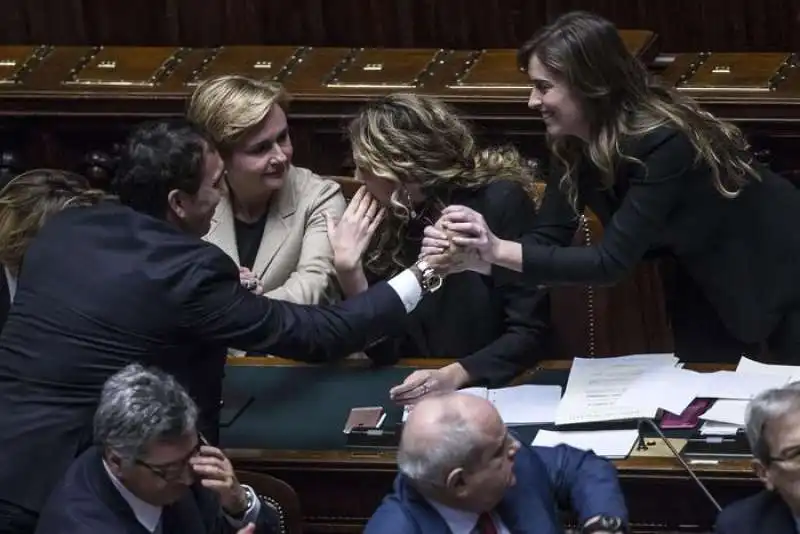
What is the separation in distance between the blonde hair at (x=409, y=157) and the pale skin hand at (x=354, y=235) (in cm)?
7

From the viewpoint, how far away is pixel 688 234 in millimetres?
3531

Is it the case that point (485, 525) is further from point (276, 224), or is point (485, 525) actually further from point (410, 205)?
point (276, 224)

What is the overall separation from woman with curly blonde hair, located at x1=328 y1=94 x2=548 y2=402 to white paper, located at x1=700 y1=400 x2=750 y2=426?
1.64 ft

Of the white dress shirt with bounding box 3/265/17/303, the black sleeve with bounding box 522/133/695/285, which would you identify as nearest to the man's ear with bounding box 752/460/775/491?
the black sleeve with bounding box 522/133/695/285

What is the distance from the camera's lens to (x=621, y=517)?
2.88 metres

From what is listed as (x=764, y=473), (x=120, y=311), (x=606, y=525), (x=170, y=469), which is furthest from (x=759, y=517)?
(x=120, y=311)

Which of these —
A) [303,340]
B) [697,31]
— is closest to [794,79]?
[697,31]

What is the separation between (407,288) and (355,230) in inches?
15.7

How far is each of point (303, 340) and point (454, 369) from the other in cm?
44

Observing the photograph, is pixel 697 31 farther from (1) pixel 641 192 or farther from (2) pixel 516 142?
(1) pixel 641 192

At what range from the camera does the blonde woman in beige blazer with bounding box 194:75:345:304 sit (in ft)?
12.9

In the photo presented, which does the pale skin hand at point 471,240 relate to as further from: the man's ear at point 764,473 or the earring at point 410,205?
the man's ear at point 764,473

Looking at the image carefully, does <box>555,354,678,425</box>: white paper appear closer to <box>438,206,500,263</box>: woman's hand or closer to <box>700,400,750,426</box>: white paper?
<box>700,400,750,426</box>: white paper

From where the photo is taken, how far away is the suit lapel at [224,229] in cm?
407
